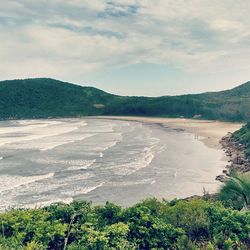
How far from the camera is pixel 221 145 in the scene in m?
57.1

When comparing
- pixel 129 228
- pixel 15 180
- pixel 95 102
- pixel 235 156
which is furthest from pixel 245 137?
pixel 95 102

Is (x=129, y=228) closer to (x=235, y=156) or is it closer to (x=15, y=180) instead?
(x=15, y=180)

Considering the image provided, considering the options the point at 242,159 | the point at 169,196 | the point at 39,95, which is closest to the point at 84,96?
the point at 39,95

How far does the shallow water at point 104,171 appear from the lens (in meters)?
28.8

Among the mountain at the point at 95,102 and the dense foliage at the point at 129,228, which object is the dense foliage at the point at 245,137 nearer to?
the dense foliage at the point at 129,228

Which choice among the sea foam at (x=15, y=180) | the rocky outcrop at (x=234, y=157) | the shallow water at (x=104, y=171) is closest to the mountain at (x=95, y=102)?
the rocky outcrop at (x=234, y=157)

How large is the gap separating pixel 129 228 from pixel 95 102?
540 ft

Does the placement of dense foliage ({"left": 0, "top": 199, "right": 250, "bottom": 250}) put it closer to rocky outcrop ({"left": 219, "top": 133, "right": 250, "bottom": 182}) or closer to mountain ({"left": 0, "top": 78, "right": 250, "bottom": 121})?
rocky outcrop ({"left": 219, "top": 133, "right": 250, "bottom": 182})

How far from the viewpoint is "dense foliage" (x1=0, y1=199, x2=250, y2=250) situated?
10070 millimetres

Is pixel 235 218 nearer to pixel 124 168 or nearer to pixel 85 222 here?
pixel 85 222

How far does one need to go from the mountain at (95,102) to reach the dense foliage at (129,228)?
99642 millimetres

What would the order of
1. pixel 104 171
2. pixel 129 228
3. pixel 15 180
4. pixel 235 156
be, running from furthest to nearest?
1. pixel 235 156
2. pixel 104 171
3. pixel 15 180
4. pixel 129 228

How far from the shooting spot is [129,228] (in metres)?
11.2

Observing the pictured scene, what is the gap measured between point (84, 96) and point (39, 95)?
2231cm
